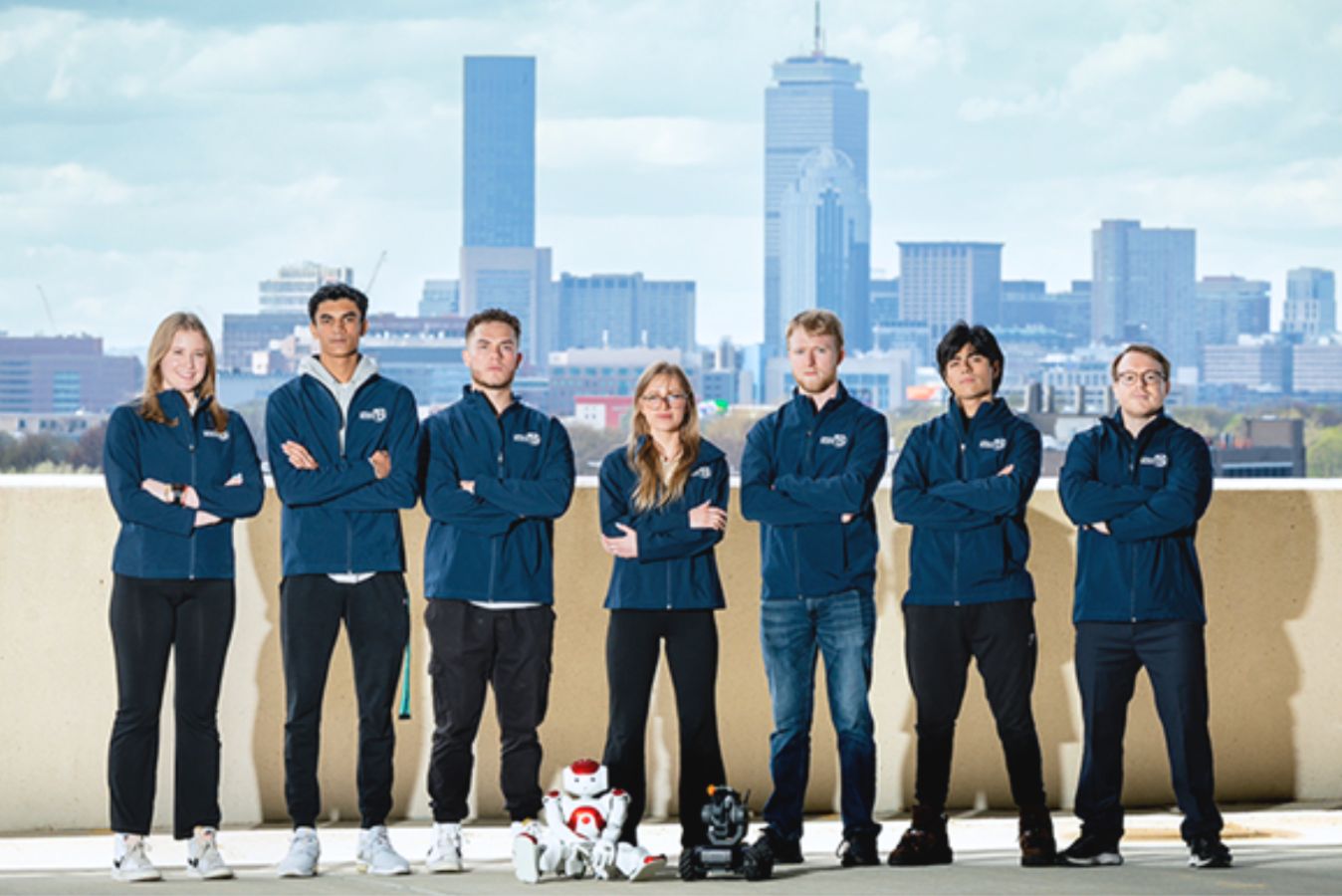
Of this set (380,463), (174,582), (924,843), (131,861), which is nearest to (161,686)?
(174,582)

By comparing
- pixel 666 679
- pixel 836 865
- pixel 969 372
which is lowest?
pixel 836 865

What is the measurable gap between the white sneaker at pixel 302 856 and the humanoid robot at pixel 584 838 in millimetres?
623

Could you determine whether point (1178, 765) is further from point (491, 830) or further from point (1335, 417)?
point (1335, 417)

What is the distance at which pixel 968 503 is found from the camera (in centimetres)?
584

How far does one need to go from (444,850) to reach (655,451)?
1.35 m

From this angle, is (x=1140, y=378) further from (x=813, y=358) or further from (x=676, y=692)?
(x=676, y=692)

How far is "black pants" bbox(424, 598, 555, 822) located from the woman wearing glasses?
0.23m

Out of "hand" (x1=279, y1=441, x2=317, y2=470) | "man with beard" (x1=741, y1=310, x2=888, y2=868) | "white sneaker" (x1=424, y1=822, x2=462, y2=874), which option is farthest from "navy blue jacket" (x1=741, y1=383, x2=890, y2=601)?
"hand" (x1=279, y1=441, x2=317, y2=470)

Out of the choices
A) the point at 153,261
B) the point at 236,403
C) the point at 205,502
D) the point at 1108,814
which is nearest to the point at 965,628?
the point at 1108,814

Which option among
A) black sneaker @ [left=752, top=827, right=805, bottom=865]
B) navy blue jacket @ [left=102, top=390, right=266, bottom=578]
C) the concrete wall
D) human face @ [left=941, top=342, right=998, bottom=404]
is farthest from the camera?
the concrete wall

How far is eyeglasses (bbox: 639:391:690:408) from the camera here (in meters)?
5.84

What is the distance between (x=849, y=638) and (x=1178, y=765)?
1076 millimetres

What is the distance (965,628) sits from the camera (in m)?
5.82

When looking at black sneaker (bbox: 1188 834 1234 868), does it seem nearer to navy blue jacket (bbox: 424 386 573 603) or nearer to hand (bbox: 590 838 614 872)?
hand (bbox: 590 838 614 872)
